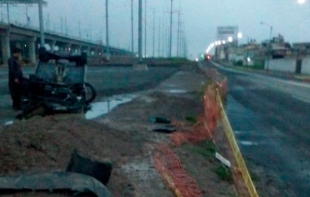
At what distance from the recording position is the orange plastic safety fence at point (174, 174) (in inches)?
297

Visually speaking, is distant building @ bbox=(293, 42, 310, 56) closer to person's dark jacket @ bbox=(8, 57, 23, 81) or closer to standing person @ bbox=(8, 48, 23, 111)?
standing person @ bbox=(8, 48, 23, 111)

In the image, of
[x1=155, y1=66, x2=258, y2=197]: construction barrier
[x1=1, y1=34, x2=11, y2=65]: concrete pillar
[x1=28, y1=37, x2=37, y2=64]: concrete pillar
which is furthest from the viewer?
[x1=28, y1=37, x2=37, y2=64]: concrete pillar

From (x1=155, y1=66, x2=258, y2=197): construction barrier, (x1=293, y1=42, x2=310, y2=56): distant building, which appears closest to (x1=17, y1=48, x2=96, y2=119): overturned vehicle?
(x1=155, y1=66, x2=258, y2=197): construction barrier

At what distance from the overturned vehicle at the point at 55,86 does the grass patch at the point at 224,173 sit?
563 cm

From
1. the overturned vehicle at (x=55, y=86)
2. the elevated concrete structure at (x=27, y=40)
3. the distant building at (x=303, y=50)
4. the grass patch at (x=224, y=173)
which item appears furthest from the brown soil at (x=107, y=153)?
the distant building at (x=303, y=50)

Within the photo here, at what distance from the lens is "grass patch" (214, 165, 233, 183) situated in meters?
8.97

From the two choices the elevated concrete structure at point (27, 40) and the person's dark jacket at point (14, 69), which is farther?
the elevated concrete structure at point (27, 40)

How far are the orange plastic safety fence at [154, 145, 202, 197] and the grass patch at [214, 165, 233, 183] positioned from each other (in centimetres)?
78

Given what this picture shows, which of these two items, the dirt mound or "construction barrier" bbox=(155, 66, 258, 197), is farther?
"construction barrier" bbox=(155, 66, 258, 197)

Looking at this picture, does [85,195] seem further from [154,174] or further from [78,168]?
[154,174]

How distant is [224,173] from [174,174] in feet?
3.89

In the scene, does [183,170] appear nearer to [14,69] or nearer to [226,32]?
[14,69]

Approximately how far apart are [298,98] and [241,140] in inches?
574

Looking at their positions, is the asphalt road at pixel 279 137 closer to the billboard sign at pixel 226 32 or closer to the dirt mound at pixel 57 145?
the dirt mound at pixel 57 145
